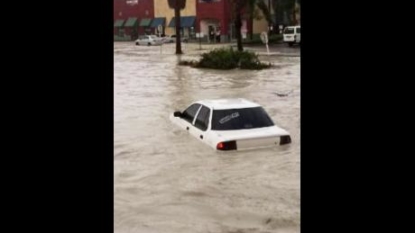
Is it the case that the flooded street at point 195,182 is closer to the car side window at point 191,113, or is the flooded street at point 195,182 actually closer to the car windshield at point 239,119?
the car side window at point 191,113

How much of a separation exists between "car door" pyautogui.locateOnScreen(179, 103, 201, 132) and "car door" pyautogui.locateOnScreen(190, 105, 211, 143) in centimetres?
21

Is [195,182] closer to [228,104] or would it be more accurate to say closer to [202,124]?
[202,124]

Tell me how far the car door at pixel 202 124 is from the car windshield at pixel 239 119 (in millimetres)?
281

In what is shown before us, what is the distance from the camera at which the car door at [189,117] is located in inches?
532

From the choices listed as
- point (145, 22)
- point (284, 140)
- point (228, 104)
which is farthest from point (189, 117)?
point (145, 22)

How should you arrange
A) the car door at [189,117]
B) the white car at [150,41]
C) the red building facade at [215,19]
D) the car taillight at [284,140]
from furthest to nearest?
the white car at [150,41]
the red building facade at [215,19]
the car door at [189,117]
the car taillight at [284,140]

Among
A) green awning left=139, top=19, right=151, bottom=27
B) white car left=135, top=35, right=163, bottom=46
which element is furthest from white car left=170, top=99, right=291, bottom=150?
green awning left=139, top=19, right=151, bottom=27

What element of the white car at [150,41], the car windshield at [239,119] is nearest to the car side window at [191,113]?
the car windshield at [239,119]

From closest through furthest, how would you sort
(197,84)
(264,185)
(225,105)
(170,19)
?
(264,185), (225,105), (197,84), (170,19)

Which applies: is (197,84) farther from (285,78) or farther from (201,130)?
(201,130)

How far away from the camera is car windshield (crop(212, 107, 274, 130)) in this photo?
476 inches
